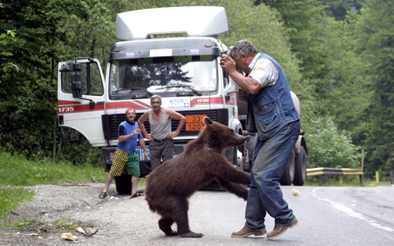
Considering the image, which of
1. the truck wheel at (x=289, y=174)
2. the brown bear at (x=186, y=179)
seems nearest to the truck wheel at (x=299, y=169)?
the truck wheel at (x=289, y=174)

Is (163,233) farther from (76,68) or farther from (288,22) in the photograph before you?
(288,22)

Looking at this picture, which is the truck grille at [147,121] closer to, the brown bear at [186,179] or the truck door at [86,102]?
the truck door at [86,102]

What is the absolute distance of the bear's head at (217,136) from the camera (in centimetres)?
713

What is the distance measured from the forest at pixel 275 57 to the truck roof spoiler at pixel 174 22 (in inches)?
104

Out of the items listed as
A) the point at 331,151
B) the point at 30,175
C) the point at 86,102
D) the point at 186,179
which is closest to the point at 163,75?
the point at 86,102

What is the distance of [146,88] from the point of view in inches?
535

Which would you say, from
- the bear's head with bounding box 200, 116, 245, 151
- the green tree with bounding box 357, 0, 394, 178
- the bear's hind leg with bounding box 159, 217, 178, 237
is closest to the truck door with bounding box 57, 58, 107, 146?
the bear's head with bounding box 200, 116, 245, 151

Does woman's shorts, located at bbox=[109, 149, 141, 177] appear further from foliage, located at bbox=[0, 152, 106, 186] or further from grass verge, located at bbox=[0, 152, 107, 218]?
foliage, located at bbox=[0, 152, 106, 186]

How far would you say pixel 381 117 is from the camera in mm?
57406

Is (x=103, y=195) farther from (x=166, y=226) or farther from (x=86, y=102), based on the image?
(x=166, y=226)

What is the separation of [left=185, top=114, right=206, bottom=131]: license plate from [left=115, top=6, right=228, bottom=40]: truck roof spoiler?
2.06 m

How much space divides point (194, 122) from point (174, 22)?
99.8 inches

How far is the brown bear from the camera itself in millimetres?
6812

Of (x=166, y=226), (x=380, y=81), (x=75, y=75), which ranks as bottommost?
(x=166, y=226)
